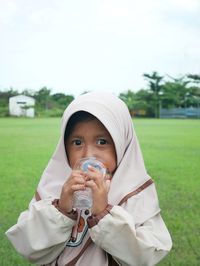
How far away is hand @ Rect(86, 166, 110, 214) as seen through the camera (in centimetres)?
145

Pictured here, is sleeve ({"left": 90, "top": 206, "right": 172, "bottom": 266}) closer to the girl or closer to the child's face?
the girl

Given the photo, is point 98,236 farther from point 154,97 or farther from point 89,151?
point 154,97

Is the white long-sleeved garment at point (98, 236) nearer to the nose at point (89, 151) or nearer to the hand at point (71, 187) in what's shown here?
the hand at point (71, 187)

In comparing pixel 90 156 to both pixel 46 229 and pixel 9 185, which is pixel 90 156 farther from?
pixel 9 185

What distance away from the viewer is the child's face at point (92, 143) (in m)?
1.59

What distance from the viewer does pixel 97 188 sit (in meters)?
1.45

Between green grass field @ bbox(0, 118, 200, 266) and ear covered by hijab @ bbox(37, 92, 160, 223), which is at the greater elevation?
ear covered by hijab @ bbox(37, 92, 160, 223)

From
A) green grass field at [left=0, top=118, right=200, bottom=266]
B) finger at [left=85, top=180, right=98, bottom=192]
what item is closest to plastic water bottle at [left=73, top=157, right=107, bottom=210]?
finger at [left=85, top=180, right=98, bottom=192]

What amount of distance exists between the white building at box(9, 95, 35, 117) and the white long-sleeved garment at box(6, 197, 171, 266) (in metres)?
42.5

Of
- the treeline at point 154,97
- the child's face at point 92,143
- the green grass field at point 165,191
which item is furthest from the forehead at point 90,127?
the treeline at point 154,97

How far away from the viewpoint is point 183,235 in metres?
3.40

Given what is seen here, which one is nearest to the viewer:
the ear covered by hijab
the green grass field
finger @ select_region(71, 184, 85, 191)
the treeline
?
finger @ select_region(71, 184, 85, 191)

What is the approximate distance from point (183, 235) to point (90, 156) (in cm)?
201

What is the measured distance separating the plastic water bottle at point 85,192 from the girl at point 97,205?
2 cm
